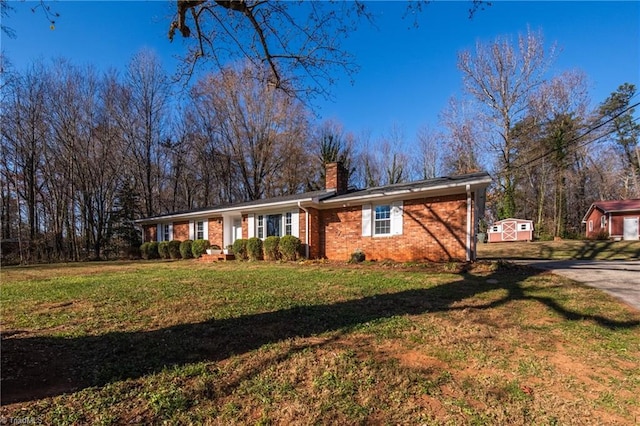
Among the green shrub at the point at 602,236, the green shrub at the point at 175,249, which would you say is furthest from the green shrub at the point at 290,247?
the green shrub at the point at 602,236

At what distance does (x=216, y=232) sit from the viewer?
17.5 meters

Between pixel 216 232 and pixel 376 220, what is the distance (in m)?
9.51

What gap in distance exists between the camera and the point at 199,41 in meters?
6.08

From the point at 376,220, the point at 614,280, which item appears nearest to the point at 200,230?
the point at 376,220

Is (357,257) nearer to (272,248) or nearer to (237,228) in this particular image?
(272,248)

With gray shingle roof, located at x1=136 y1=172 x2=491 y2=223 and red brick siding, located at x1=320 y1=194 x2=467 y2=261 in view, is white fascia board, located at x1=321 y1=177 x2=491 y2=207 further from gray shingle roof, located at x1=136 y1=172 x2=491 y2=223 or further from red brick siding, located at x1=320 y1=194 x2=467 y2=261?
red brick siding, located at x1=320 y1=194 x2=467 y2=261

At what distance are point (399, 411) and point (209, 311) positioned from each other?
3.71 meters

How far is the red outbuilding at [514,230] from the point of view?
82.1ft

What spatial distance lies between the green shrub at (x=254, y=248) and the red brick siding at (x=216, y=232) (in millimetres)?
3155

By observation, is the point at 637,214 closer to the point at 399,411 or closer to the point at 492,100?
the point at 492,100

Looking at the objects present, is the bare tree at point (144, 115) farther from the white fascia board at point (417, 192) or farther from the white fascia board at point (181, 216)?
the white fascia board at point (417, 192)

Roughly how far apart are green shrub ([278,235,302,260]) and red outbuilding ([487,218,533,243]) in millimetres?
19980

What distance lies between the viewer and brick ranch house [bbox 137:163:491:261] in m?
10.6

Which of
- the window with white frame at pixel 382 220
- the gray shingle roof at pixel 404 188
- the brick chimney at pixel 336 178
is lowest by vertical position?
the window with white frame at pixel 382 220
